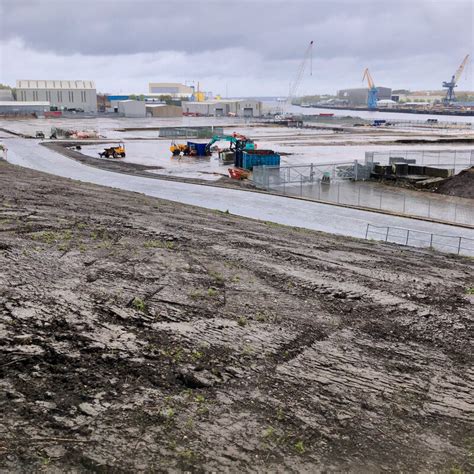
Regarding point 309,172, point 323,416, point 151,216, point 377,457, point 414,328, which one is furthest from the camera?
point 309,172

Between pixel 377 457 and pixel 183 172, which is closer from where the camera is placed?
pixel 377 457

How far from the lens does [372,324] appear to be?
42.8 feet

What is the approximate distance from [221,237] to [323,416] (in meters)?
12.6

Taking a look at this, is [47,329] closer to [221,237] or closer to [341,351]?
→ [341,351]

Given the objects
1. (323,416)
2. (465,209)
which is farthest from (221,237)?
(465,209)

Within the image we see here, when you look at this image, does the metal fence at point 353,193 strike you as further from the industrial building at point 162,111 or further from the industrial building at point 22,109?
the industrial building at point 162,111

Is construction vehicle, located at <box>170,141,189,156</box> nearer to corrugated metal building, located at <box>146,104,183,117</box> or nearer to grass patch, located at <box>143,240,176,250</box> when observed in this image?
grass patch, located at <box>143,240,176,250</box>

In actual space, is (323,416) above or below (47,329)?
below

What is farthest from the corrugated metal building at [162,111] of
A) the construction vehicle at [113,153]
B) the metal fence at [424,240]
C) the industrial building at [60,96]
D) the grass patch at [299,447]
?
the grass patch at [299,447]

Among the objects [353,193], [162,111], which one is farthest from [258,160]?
[162,111]

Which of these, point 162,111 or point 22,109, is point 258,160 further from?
point 162,111

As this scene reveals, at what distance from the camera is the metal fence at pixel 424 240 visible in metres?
24.6

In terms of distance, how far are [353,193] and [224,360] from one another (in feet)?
109

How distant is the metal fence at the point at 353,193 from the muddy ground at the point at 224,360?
17548 mm
